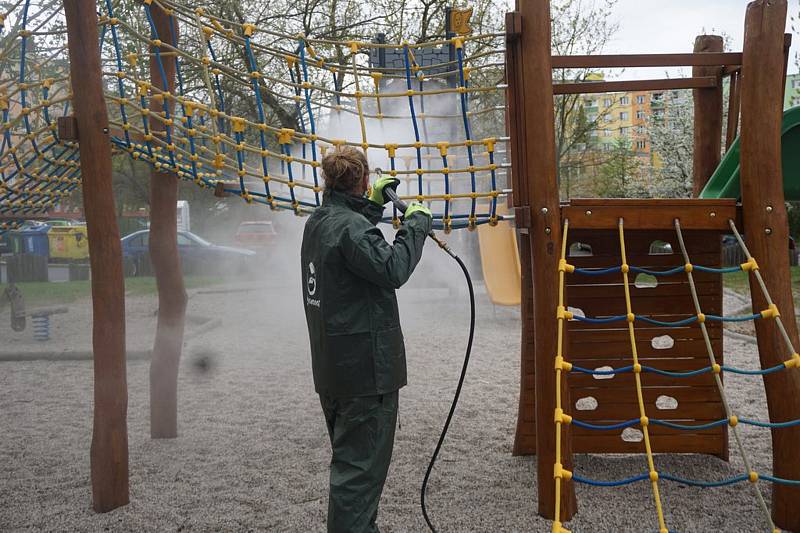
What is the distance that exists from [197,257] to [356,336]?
49.8 feet

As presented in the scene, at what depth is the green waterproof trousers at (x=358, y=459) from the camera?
2471 millimetres

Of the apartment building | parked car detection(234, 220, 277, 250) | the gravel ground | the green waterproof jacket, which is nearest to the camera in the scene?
the green waterproof jacket

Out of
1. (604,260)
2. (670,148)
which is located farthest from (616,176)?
(604,260)

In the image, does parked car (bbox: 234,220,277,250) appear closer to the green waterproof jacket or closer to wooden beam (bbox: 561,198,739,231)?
→ wooden beam (bbox: 561,198,739,231)

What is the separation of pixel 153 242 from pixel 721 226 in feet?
10.1

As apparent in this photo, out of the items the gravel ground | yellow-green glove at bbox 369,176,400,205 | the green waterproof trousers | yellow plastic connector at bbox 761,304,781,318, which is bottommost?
the gravel ground

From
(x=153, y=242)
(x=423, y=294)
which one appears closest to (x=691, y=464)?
(x=153, y=242)

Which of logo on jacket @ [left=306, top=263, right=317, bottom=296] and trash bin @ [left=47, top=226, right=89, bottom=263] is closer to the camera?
logo on jacket @ [left=306, top=263, right=317, bottom=296]

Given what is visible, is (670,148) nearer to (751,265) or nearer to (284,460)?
(284,460)

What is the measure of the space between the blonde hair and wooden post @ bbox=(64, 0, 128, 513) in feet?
4.42

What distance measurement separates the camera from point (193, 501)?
3496 mm

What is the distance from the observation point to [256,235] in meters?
19.1

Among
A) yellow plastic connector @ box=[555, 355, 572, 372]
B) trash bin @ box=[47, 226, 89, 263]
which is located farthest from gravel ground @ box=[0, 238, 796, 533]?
trash bin @ box=[47, 226, 89, 263]

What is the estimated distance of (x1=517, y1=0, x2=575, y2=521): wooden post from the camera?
2990mm
